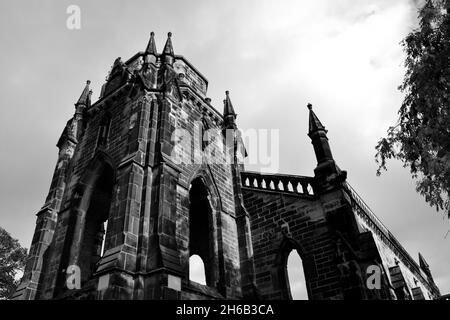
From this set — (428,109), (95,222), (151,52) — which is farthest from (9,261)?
(428,109)

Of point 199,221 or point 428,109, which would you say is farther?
point 199,221

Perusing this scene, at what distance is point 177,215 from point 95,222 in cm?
471

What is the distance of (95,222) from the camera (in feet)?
44.0

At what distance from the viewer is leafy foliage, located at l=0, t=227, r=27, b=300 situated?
20.3 meters

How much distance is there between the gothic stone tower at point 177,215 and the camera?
914cm

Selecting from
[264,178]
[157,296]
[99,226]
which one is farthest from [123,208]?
[264,178]

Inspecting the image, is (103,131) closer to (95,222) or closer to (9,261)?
(95,222)

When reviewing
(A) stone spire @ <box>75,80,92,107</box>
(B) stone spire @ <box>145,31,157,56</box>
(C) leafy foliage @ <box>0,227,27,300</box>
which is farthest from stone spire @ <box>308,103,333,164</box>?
(C) leafy foliage @ <box>0,227,27,300</box>

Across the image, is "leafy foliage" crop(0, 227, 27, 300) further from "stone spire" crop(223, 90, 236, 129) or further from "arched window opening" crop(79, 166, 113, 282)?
"stone spire" crop(223, 90, 236, 129)

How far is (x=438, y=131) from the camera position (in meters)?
5.84

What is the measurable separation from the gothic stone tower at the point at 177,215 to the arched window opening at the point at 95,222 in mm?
48

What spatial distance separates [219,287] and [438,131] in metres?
8.20

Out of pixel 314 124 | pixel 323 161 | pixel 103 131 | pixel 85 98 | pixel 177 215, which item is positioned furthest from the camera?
pixel 85 98

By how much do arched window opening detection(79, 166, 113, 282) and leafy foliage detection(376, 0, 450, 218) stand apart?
412 inches
